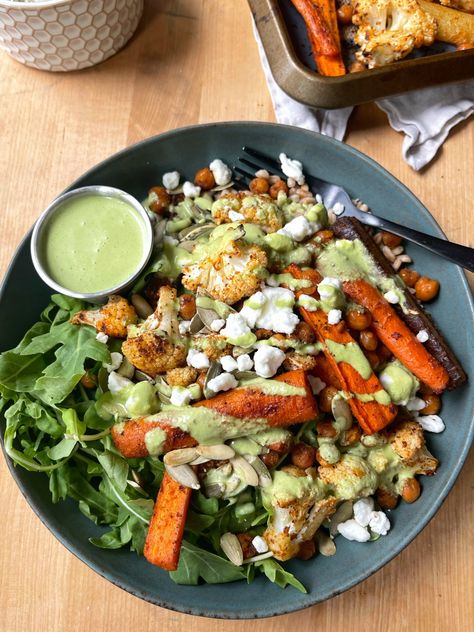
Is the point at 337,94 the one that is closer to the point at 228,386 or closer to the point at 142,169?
the point at 142,169

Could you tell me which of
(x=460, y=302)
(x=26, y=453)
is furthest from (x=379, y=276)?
(x=26, y=453)

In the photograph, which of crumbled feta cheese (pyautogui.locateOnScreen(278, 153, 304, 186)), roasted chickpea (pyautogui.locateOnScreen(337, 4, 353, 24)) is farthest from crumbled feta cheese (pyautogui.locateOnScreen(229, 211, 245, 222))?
roasted chickpea (pyautogui.locateOnScreen(337, 4, 353, 24))

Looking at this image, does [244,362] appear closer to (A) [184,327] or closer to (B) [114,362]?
(A) [184,327]

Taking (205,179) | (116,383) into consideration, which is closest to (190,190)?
(205,179)

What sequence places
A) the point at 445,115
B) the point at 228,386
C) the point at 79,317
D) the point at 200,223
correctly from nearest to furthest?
the point at 228,386 < the point at 79,317 < the point at 200,223 < the point at 445,115

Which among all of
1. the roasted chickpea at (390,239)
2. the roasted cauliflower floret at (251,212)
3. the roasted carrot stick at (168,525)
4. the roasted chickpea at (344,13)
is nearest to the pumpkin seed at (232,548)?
the roasted carrot stick at (168,525)

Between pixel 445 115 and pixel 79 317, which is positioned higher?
pixel 445 115

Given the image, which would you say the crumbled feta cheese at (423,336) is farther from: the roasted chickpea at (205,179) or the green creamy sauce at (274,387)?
the roasted chickpea at (205,179)
